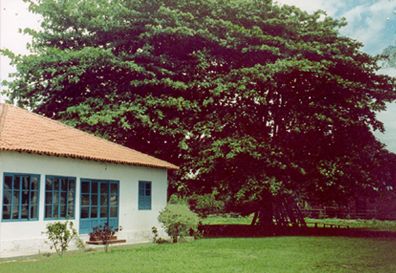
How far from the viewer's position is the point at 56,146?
69.2 feet

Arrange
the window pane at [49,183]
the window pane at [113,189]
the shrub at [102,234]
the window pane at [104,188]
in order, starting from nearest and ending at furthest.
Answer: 1. the window pane at [49,183]
2. the shrub at [102,234]
3. the window pane at [104,188]
4. the window pane at [113,189]

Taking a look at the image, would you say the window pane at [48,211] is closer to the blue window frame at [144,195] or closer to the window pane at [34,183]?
the window pane at [34,183]

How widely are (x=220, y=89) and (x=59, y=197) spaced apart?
10.4 meters

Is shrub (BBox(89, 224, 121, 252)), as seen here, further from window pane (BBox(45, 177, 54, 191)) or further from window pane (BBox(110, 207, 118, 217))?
window pane (BBox(45, 177, 54, 191))

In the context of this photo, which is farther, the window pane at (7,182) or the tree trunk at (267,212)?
the tree trunk at (267,212)

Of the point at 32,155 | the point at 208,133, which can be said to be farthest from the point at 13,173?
the point at 208,133

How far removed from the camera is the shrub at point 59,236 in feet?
63.7

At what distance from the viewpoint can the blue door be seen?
22328 mm

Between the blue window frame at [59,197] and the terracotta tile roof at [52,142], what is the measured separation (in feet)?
3.32

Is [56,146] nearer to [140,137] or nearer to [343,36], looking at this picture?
[140,137]

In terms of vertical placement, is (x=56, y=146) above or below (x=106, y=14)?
below

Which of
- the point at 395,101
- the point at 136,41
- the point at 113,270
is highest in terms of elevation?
the point at 136,41

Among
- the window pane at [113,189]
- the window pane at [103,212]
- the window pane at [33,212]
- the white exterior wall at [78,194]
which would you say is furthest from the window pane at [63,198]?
the window pane at [113,189]

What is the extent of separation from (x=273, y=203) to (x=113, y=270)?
20487 millimetres
